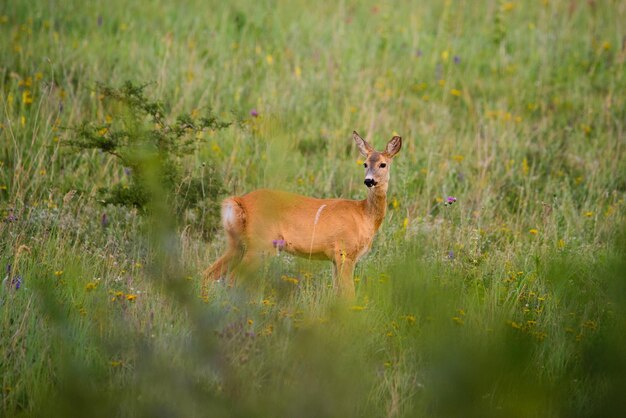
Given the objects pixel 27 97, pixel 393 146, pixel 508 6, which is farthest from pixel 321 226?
pixel 508 6

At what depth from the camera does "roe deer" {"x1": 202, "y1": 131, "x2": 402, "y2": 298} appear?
18.6 feet

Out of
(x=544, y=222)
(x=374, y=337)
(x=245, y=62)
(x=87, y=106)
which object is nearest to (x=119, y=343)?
(x=374, y=337)

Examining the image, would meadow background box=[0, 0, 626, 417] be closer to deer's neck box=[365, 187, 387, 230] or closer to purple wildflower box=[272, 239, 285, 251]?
purple wildflower box=[272, 239, 285, 251]

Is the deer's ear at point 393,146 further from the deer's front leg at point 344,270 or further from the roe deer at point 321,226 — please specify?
the deer's front leg at point 344,270

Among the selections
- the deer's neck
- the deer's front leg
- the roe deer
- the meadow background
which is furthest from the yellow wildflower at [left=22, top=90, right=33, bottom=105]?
the deer's front leg

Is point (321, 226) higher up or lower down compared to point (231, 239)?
higher up

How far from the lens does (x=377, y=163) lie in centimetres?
592

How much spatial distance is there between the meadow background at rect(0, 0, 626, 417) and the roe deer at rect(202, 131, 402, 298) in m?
0.16

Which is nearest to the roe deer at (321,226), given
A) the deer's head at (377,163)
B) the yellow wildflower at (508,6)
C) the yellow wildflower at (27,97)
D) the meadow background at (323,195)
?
the deer's head at (377,163)

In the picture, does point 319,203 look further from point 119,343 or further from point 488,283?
point 119,343

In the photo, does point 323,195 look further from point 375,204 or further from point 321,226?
point 321,226

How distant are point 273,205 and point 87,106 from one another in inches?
263

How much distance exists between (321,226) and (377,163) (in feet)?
1.82

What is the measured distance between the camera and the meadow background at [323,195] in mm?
2643
